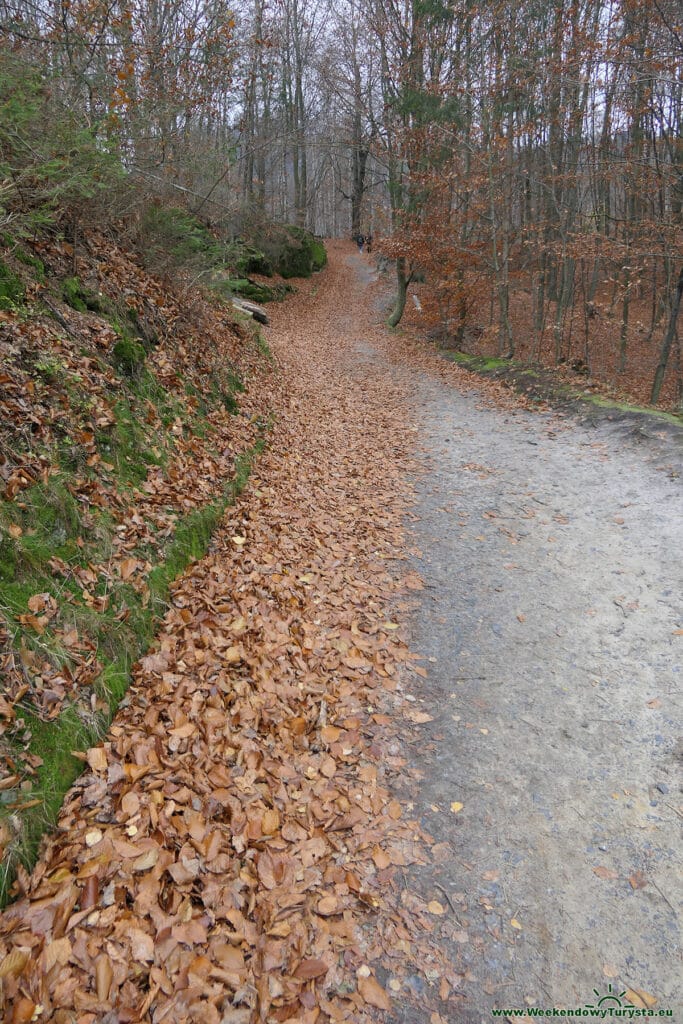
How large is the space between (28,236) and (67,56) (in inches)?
119

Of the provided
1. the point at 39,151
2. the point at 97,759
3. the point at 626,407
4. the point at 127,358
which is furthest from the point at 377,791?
the point at 626,407

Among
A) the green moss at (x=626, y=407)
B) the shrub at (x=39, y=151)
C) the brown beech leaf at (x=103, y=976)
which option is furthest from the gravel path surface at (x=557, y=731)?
the shrub at (x=39, y=151)

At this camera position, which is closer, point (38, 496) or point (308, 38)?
point (38, 496)

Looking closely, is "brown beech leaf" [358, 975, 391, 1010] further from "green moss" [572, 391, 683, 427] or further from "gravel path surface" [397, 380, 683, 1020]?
"green moss" [572, 391, 683, 427]

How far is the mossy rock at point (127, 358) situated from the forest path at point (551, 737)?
3.88 meters

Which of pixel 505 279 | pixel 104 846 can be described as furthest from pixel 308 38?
pixel 104 846

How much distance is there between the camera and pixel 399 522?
6.77 meters

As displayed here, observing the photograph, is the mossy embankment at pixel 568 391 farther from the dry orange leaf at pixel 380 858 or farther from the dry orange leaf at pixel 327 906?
the dry orange leaf at pixel 327 906

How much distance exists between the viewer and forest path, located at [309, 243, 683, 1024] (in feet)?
8.43

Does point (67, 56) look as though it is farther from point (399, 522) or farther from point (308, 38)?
point (308, 38)

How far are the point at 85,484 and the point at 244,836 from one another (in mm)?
2896

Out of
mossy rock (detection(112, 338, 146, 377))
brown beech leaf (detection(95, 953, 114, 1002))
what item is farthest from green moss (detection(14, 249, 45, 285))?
brown beech leaf (detection(95, 953, 114, 1002))

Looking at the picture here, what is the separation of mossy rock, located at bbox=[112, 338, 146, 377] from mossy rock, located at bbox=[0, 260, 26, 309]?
1.06 m

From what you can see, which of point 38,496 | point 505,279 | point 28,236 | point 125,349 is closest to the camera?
point 38,496
